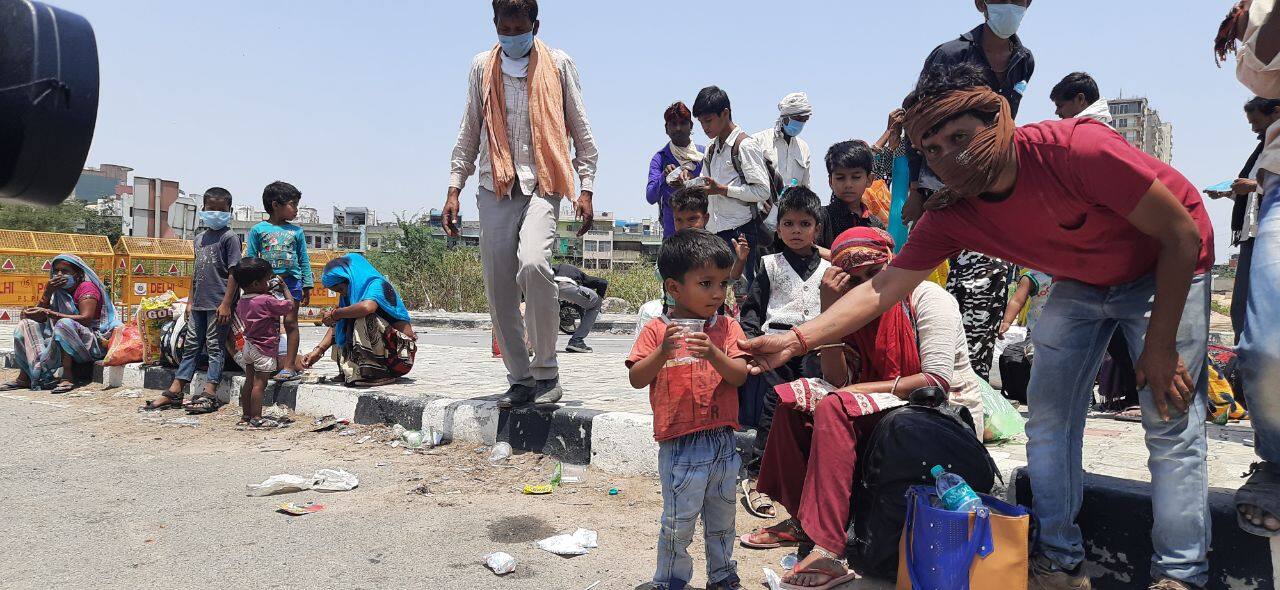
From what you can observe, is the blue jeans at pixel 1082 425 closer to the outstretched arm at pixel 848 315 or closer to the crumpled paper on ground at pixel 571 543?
the outstretched arm at pixel 848 315

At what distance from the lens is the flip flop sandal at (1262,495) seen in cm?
222

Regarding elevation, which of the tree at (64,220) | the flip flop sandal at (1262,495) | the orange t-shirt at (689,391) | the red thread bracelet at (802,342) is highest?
the tree at (64,220)

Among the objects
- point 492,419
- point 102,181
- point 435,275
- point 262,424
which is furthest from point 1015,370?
point 102,181

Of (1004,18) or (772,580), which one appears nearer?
(772,580)

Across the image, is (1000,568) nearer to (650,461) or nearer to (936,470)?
(936,470)

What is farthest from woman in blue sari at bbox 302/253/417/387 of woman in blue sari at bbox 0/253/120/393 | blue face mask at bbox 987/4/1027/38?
blue face mask at bbox 987/4/1027/38

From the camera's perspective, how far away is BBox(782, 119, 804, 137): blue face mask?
19.0 feet

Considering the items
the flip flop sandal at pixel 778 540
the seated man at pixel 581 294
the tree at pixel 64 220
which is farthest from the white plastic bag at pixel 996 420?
the tree at pixel 64 220

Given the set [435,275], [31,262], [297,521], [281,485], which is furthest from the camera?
[435,275]

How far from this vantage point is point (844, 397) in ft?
8.80

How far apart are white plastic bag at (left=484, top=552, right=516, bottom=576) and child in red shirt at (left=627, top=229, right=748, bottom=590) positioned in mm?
526

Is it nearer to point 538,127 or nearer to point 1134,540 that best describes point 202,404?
point 538,127

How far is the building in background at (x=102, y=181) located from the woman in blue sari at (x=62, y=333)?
97385 mm

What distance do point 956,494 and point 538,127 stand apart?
122 inches
